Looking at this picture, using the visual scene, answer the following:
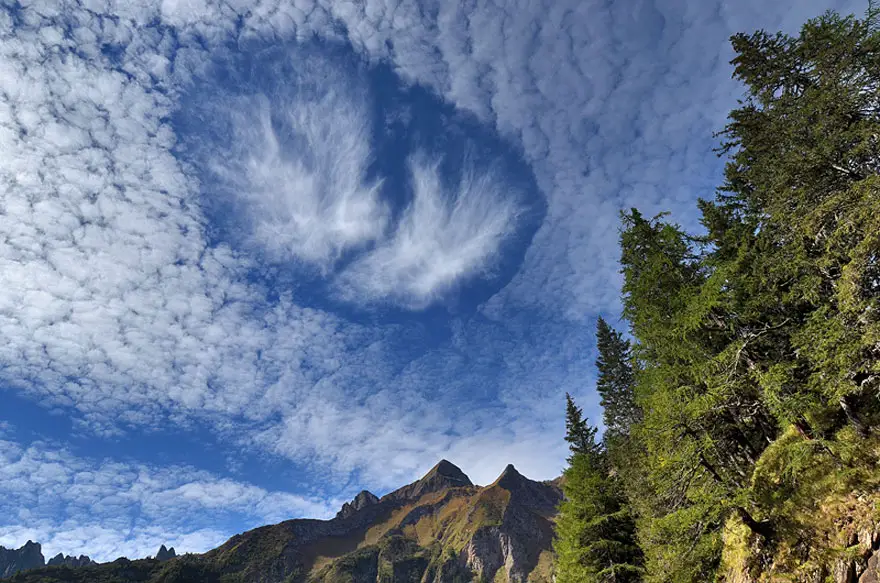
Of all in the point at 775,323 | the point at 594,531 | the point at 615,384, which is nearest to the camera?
the point at 775,323

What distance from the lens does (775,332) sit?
13.6 metres

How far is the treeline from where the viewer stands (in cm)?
1091

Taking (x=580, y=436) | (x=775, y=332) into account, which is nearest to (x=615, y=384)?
(x=580, y=436)

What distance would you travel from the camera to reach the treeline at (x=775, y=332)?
10914 millimetres

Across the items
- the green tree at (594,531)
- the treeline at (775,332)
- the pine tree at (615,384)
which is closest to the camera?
the treeline at (775,332)

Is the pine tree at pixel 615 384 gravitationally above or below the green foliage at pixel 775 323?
above

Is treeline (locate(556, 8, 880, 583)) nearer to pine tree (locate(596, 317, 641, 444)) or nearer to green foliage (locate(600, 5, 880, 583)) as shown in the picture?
green foliage (locate(600, 5, 880, 583))

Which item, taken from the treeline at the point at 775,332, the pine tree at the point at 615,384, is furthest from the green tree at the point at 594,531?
the pine tree at the point at 615,384

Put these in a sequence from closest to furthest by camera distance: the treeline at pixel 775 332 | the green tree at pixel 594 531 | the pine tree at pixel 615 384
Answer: the treeline at pixel 775 332, the green tree at pixel 594 531, the pine tree at pixel 615 384

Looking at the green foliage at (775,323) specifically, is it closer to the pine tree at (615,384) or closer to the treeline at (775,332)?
the treeline at (775,332)

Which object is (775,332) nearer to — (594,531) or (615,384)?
(594,531)

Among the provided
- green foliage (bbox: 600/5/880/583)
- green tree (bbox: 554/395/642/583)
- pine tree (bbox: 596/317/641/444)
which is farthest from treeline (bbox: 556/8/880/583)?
pine tree (bbox: 596/317/641/444)

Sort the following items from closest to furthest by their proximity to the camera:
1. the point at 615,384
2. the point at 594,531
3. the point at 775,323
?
the point at 775,323
the point at 594,531
the point at 615,384

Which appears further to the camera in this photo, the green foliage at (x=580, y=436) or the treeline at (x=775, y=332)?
the green foliage at (x=580, y=436)
